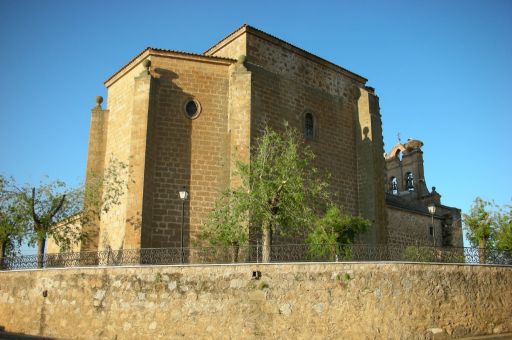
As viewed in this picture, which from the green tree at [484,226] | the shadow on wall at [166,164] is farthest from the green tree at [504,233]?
the shadow on wall at [166,164]

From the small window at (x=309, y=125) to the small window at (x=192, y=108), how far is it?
16.8ft

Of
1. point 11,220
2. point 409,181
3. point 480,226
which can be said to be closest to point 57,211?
point 11,220

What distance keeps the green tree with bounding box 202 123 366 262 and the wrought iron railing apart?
1.81 ft

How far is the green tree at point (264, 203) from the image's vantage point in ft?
53.8

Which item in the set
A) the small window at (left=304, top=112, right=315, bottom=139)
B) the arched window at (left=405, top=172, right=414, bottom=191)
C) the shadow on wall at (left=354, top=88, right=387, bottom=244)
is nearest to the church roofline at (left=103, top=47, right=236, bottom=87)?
the small window at (left=304, top=112, right=315, bottom=139)

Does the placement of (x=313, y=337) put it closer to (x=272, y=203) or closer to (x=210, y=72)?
(x=272, y=203)

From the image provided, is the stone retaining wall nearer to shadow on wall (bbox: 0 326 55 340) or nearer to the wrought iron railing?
shadow on wall (bbox: 0 326 55 340)

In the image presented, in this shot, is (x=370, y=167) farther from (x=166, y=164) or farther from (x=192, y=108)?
(x=166, y=164)

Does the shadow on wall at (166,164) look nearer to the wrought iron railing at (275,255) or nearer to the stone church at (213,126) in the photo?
the stone church at (213,126)

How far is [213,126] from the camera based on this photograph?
19953 mm

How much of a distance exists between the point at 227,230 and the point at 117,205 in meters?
5.51

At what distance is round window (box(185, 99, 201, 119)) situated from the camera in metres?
19.9

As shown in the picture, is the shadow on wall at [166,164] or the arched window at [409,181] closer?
the shadow on wall at [166,164]

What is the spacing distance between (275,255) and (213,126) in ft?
22.6
